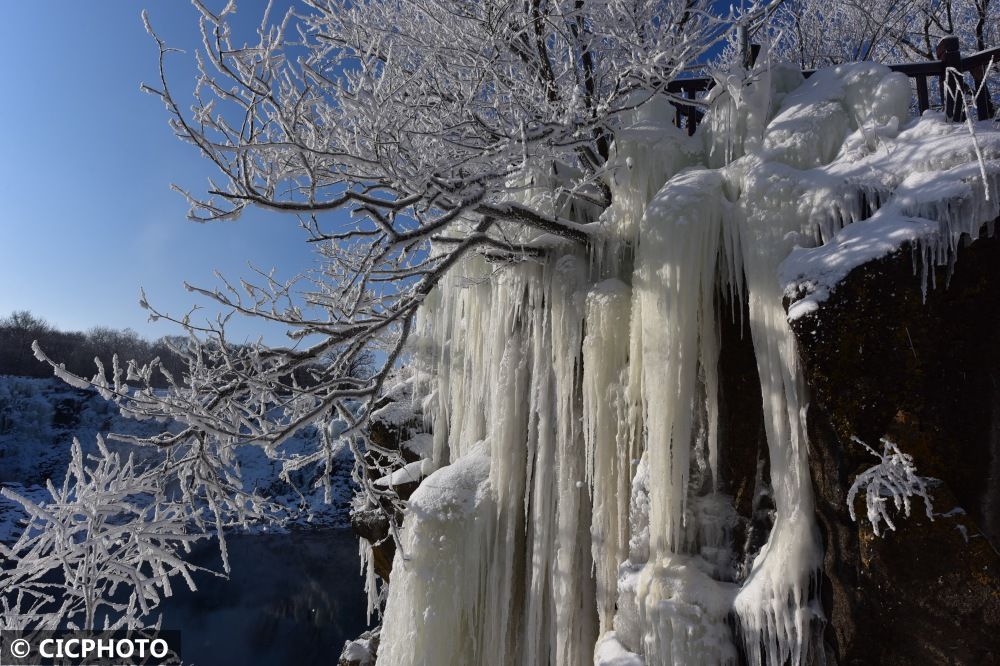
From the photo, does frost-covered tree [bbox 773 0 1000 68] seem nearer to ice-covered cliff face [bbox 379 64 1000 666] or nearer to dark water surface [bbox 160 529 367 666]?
ice-covered cliff face [bbox 379 64 1000 666]

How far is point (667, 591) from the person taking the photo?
149 inches

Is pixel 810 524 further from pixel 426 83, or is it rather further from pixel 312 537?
pixel 312 537

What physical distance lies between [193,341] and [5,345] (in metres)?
57.6

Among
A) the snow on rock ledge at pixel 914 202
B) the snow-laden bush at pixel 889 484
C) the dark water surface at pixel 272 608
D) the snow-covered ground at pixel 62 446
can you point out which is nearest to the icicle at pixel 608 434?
the snow on rock ledge at pixel 914 202

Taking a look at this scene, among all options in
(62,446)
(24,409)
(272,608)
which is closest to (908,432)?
(272,608)

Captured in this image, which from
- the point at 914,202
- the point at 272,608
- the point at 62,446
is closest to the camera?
the point at 914,202

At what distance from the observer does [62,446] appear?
41156mm

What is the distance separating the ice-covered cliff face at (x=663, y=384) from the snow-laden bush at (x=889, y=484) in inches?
17.8

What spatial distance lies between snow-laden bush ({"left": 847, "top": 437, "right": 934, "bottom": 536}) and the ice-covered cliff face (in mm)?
452

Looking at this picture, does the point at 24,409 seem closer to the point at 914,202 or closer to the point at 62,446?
the point at 62,446

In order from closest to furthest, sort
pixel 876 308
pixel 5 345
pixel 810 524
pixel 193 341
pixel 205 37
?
pixel 205 37 < pixel 876 308 < pixel 810 524 < pixel 193 341 < pixel 5 345

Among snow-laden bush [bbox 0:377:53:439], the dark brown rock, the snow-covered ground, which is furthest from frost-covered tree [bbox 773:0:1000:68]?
snow-laden bush [bbox 0:377:53:439]

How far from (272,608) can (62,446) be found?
96.1 ft

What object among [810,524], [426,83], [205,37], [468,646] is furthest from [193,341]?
[810,524]
